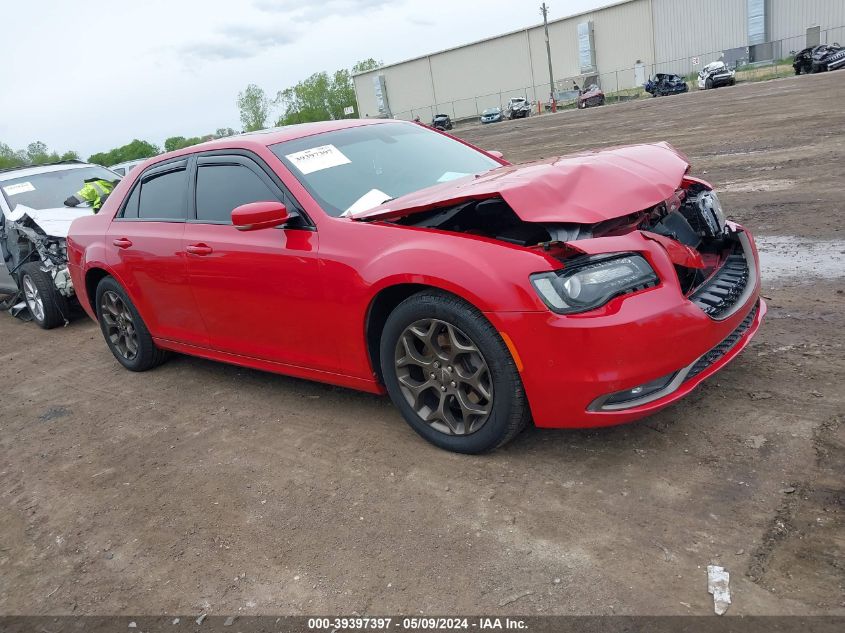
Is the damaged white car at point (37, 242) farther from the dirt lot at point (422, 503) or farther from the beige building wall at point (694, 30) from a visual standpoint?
the beige building wall at point (694, 30)

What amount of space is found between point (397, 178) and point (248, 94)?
119 meters

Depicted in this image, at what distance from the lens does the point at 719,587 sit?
7.68ft

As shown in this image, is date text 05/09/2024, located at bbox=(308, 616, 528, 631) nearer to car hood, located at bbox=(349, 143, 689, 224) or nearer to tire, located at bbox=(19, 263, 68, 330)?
car hood, located at bbox=(349, 143, 689, 224)

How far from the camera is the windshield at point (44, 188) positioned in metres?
8.38

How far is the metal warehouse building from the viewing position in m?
49.8

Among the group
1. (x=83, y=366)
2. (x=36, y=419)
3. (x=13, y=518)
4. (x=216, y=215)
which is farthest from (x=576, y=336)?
(x=83, y=366)

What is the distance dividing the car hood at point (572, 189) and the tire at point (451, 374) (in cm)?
48

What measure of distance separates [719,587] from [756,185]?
25.3 feet

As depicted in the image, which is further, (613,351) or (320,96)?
(320,96)

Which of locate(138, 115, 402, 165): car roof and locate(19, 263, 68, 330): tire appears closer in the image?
locate(138, 115, 402, 165): car roof

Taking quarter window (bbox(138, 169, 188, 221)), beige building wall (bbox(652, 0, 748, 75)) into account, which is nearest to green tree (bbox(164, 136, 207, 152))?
quarter window (bbox(138, 169, 188, 221))

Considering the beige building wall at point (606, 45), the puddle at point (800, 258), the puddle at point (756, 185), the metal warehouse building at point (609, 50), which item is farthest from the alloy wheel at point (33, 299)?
the beige building wall at point (606, 45)

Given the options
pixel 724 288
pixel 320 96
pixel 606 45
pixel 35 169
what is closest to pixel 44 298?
pixel 35 169

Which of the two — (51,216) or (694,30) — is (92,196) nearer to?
(51,216)
